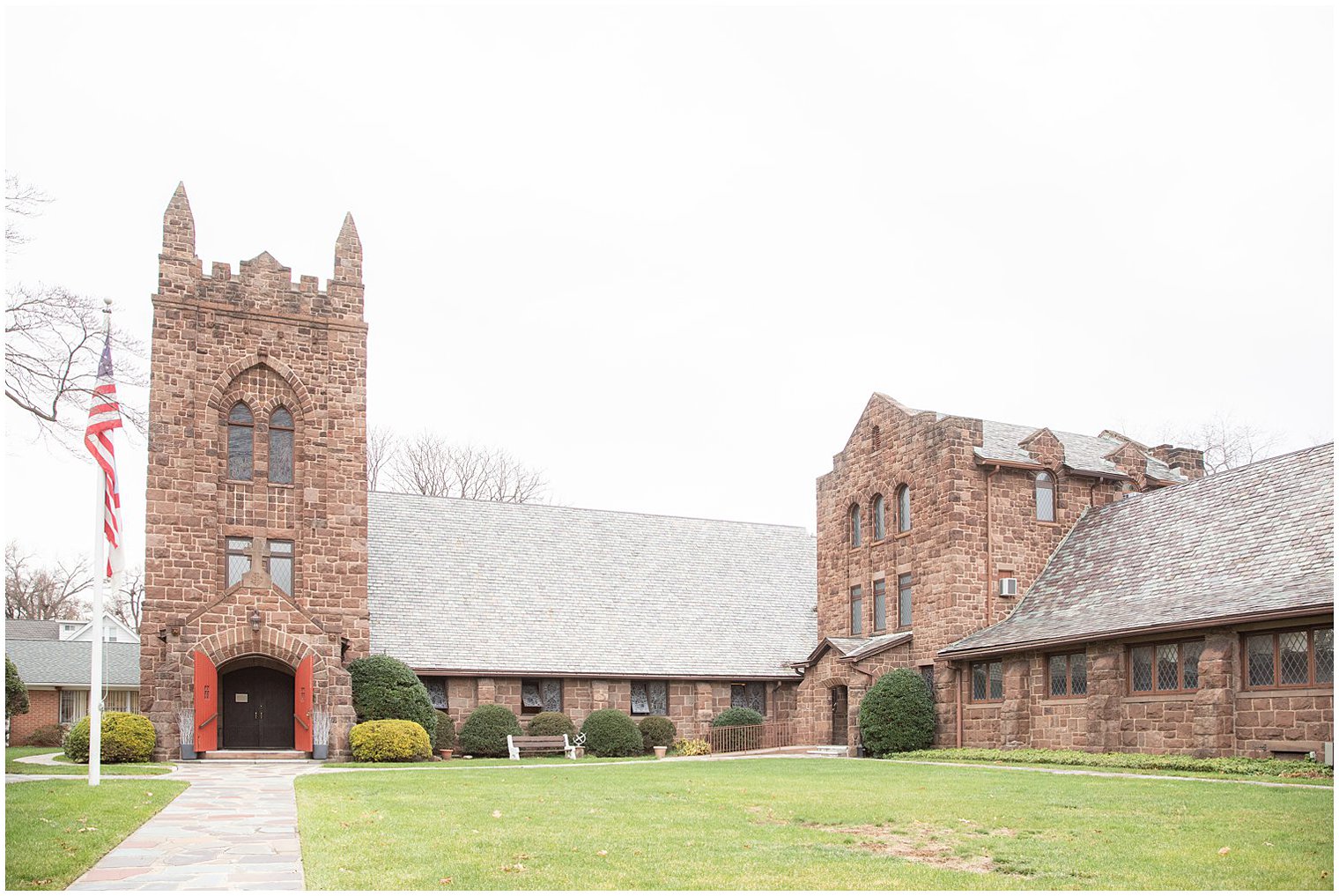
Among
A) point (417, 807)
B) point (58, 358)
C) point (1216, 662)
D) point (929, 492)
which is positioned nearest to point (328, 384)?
point (58, 358)

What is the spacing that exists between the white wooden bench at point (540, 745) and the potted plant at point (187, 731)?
7228mm

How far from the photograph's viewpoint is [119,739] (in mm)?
25578

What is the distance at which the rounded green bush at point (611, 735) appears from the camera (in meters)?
31.0

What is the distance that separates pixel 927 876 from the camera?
922 cm

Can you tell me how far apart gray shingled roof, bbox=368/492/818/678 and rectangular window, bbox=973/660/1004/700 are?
8440 millimetres

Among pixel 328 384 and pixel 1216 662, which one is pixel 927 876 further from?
pixel 328 384

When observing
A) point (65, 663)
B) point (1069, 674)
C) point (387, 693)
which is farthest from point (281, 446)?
point (1069, 674)

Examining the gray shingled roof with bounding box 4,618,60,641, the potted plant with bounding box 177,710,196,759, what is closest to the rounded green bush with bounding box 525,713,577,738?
the potted plant with bounding box 177,710,196,759

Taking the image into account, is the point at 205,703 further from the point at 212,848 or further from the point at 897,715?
the point at 212,848

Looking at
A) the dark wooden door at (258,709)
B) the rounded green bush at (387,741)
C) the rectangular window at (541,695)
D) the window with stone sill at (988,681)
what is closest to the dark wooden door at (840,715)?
the window with stone sill at (988,681)

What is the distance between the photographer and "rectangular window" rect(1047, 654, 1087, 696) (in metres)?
25.3

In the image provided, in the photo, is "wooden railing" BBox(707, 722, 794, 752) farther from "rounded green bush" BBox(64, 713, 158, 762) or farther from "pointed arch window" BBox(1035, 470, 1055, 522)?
"rounded green bush" BBox(64, 713, 158, 762)

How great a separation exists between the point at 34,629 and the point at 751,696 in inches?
1395

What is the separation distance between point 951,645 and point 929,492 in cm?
356
